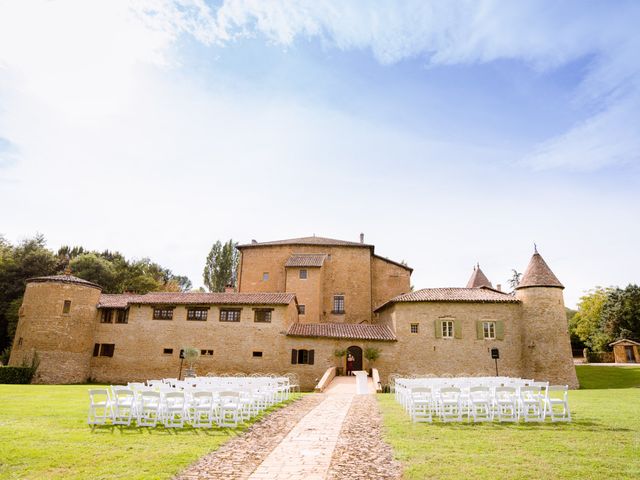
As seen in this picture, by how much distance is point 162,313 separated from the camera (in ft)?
100

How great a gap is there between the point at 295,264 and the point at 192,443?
28420mm

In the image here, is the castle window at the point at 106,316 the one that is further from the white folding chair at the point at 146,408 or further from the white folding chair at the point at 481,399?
the white folding chair at the point at 481,399

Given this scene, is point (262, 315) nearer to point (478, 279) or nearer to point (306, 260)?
point (306, 260)

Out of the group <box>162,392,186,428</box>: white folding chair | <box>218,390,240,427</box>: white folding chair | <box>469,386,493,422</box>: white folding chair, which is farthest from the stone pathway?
<box>469,386,493,422</box>: white folding chair

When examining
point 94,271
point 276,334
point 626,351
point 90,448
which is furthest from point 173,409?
point 626,351

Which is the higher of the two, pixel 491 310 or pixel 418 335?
pixel 491 310

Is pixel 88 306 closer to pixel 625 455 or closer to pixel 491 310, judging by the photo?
pixel 491 310

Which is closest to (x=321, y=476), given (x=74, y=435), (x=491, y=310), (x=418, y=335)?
(x=74, y=435)

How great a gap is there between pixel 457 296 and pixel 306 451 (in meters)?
24.3

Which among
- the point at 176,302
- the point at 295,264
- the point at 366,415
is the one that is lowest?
the point at 366,415

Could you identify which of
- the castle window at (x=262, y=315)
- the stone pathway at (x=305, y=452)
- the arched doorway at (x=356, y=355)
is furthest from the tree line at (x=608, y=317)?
the stone pathway at (x=305, y=452)

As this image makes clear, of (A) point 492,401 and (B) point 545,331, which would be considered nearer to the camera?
(A) point 492,401

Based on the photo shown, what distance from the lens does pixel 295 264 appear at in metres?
36.8

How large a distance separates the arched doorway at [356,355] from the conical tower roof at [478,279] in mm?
18321
